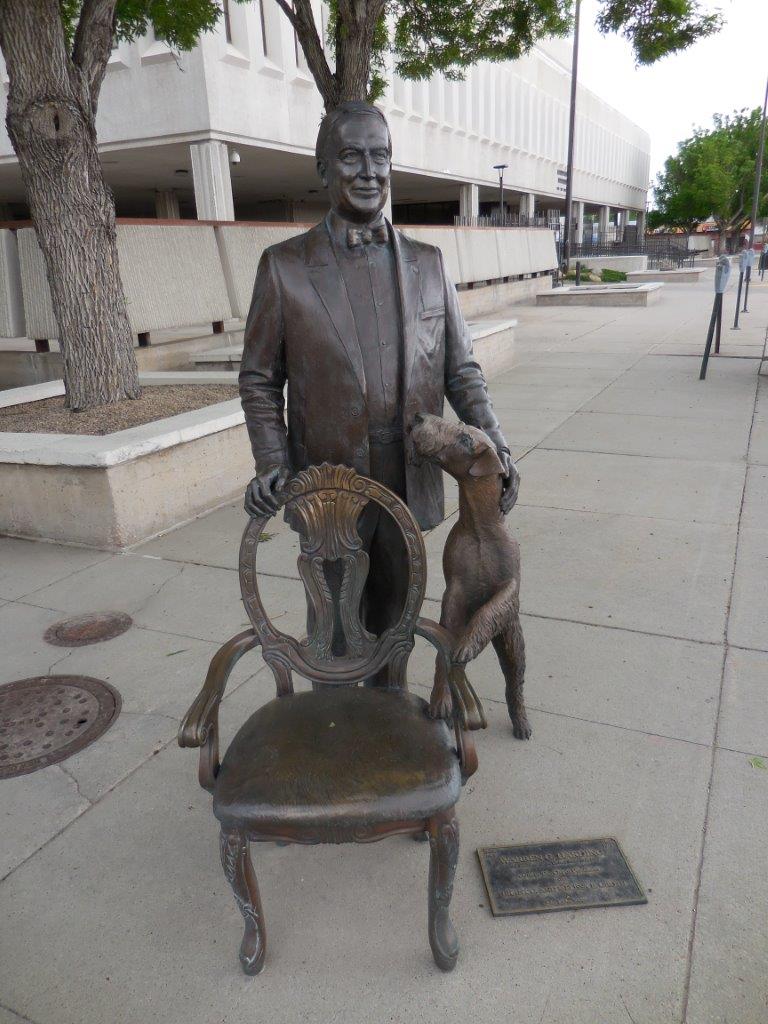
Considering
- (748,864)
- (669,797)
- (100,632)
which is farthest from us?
(100,632)

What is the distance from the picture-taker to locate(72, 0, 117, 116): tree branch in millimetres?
6207

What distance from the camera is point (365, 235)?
2.31m

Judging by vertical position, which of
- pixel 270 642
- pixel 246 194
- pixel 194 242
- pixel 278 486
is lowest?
pixel 270 642

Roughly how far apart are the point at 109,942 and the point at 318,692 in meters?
0.90

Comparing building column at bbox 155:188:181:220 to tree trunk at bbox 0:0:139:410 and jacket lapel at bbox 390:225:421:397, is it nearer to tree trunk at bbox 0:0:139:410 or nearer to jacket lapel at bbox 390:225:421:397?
tree trunk at bbox 0:0:139:410

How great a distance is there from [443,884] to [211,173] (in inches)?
673

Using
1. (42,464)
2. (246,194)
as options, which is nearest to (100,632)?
(42,464)

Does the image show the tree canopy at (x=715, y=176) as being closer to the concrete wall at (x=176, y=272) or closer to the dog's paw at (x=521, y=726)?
the concrete wall at (x=176, y=272)

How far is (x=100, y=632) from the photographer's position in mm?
3996

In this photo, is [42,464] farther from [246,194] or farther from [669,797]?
[246,194]

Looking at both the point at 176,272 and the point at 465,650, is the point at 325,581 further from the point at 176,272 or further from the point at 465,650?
the point at 176,272

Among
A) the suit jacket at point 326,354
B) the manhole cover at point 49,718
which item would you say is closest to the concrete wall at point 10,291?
the manhole cover at point 49,718

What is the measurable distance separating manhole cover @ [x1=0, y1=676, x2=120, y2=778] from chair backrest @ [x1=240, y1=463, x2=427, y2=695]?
46.6 inches

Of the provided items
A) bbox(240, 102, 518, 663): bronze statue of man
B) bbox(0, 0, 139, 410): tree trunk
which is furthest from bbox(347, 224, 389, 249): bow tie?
bbox(0, 0, 139, 410): tree trunk
